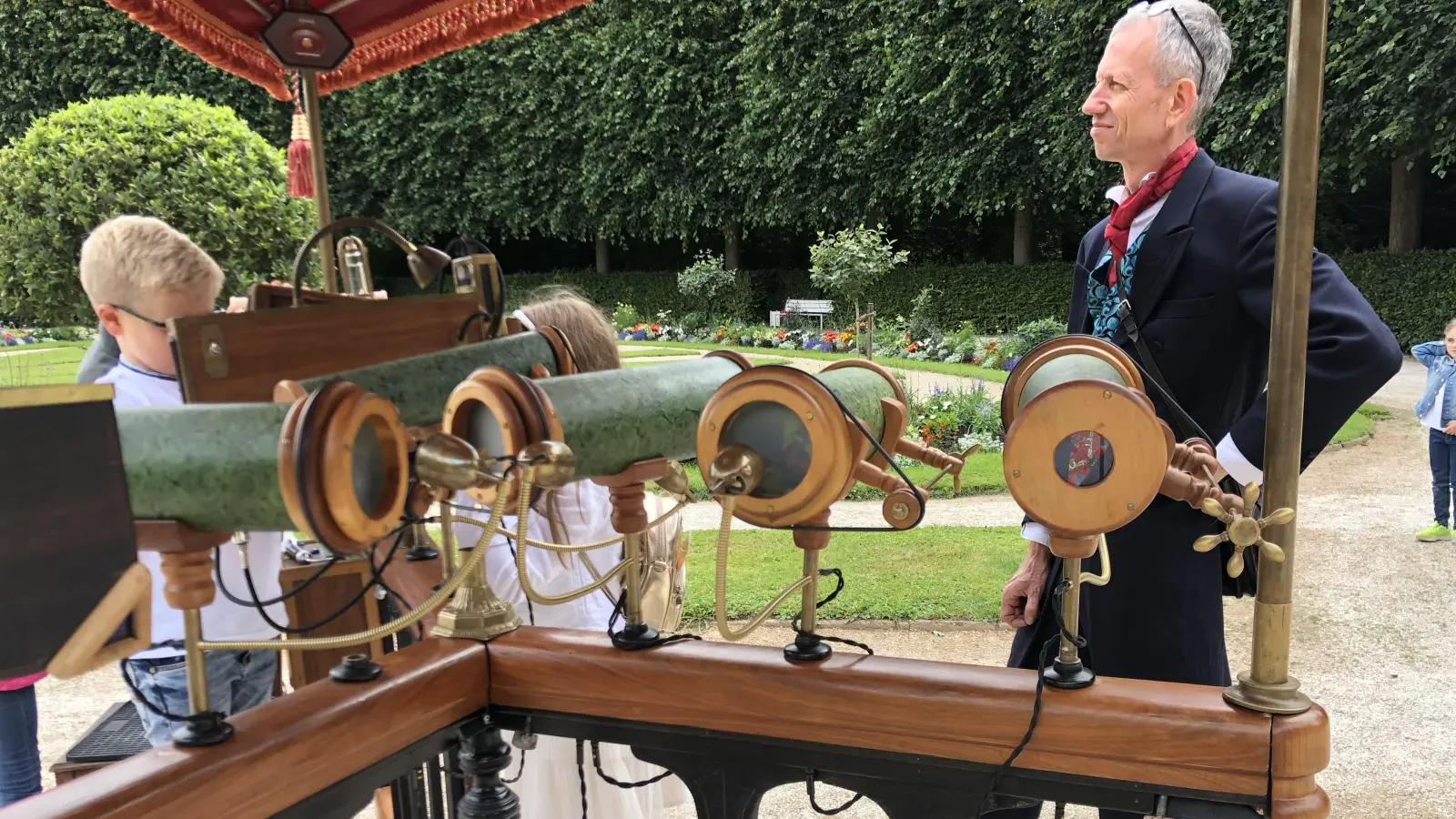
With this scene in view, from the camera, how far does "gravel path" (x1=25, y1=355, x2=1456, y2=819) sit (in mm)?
2711

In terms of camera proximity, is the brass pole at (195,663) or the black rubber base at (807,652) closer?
the brass pole at (195,663)

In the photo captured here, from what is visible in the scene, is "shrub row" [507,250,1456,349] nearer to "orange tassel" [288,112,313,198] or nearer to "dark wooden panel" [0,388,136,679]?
"orange tassel" [288,112,313,198]

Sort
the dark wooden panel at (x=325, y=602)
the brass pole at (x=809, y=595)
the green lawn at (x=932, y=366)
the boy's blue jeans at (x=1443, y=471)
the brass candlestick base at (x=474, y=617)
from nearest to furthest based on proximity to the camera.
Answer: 1. the brass pole at (x=809, y=595)
2. the brass candlestick base at (x=474, y=617)
3. the dark wooden panel at (x=325, y=602)
4. the boy's blue jeans at (x=1443, y=471)
5. the green lawn at (x=932, y=366)

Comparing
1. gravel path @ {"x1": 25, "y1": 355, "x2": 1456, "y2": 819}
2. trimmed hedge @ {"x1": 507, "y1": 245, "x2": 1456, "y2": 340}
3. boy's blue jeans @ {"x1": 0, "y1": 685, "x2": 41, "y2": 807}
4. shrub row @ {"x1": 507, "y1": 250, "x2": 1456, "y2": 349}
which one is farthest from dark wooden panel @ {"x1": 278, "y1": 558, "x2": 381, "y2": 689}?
shrub row @ {"x1": 507, "y1": 250, "x2": 1456, "y2": 349}

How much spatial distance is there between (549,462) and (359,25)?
5.60ft

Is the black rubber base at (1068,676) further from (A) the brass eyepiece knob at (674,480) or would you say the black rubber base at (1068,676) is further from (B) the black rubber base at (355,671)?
(B) the black rubber base at (355,671)

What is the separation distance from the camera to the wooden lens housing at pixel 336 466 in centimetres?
65

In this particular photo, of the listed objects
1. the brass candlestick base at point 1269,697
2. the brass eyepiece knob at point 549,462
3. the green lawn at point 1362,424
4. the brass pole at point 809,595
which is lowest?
the green lawn at point 1362,424

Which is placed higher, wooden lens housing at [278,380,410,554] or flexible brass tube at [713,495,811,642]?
wooden lens housing at [278,380,410,554]

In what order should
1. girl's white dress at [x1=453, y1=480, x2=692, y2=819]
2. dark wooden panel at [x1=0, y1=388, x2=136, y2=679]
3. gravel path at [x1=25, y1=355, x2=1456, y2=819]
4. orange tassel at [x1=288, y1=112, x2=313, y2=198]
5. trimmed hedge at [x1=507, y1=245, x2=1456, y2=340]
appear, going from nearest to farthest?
dark wooden panel at [x1=0, y1=388, x2=136, y2=679] < girl's white dress at [x1=453, y1=480, x2=692, y2=819] < gravel path at [x1=25, y1=355, x2=1456, y2=819] < orange tassel at [x1=288, y1=112, x2=313, y2=198] < trimmed hedge at [x1=507, y1=245, x2=1456, y2=340]

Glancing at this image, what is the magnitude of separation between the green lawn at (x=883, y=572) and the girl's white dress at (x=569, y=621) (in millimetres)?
1817

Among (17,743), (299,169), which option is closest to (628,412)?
(17,743)

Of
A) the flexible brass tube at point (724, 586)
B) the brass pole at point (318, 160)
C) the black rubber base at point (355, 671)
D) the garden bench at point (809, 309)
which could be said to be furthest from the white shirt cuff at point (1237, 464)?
the garden bench at point (809, 309)

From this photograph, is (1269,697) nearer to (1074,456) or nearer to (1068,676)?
(1068,676)
